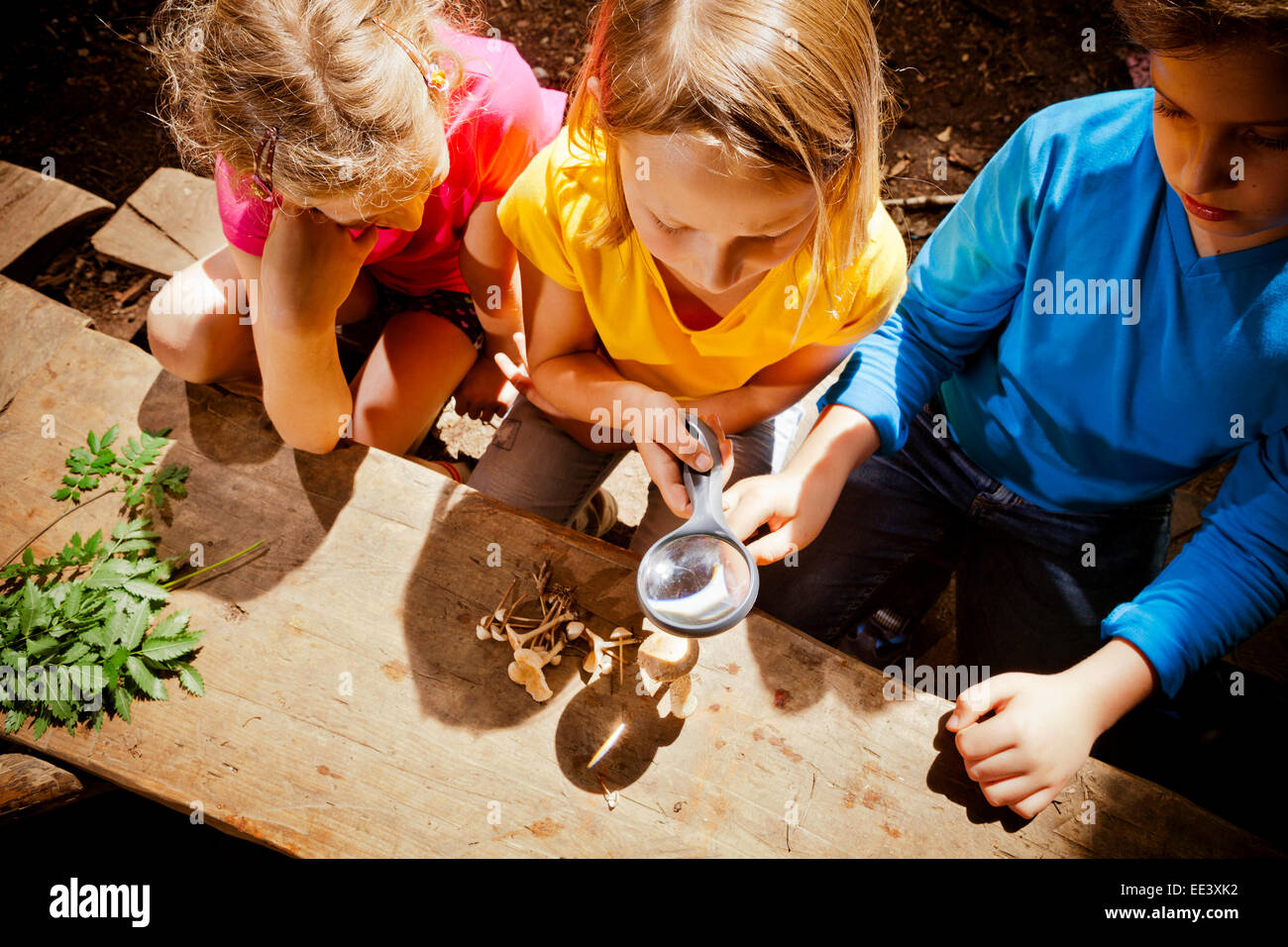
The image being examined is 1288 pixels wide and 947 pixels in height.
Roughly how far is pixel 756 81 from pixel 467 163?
989mm

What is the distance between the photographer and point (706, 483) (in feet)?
4.19

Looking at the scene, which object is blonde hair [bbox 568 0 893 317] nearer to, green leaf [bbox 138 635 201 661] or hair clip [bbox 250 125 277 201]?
hair clip [bbox 250 125 277 201]

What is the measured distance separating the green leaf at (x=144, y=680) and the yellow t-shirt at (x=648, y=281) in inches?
41.5

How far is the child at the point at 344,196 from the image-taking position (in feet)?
4.21

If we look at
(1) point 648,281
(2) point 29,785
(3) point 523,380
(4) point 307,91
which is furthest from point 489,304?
(2) point 29,785

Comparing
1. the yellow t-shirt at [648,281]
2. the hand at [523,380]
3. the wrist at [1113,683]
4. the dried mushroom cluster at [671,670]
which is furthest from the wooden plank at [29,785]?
the wrist at [1113,683]

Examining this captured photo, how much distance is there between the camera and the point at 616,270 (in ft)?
4.88

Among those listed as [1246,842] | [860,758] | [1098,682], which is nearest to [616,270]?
[860,758]

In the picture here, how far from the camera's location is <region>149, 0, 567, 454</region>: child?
50.5 inches

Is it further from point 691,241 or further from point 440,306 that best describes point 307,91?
point 440,306

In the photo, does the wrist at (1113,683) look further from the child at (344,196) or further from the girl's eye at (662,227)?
the child at (344,196)

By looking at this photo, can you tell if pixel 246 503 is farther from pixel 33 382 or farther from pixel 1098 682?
pixel 1098 682

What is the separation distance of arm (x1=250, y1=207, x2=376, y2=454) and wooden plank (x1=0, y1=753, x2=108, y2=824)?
29.4 inches
